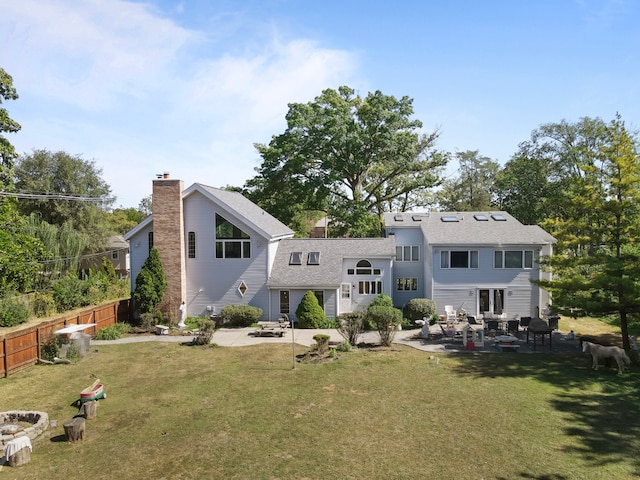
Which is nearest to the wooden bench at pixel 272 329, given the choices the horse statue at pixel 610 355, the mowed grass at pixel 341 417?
the mowed grass at pixel 341 417

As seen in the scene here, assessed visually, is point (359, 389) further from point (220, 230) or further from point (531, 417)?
point (220, 230)

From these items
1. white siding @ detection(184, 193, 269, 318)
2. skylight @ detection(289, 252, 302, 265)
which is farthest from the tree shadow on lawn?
white siding @ detection(184, 193, 269, 318)

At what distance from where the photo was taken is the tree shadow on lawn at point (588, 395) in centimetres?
1040

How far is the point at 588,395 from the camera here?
13.9 meters

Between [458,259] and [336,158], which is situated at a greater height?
[336,158]

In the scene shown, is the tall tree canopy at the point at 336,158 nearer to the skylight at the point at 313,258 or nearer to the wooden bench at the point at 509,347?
the skylight at the point at 313,258

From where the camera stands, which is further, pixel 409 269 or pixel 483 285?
pixel 409 269

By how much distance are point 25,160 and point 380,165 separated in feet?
118

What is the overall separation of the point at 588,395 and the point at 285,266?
17702 mm

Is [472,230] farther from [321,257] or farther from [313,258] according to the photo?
[313,258]

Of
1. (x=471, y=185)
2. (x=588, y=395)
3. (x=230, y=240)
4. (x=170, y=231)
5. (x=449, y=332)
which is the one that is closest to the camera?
(x=588, y=395)

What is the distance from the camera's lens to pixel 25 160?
41.4m

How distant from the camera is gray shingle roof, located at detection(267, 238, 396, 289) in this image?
84.3ft

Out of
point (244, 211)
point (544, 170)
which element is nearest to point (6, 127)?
point (244, 211)
